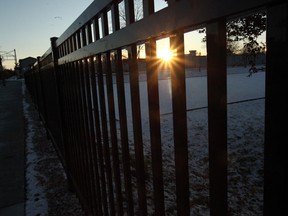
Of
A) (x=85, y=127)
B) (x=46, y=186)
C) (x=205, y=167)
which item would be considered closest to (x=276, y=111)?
(x=85, y=127)

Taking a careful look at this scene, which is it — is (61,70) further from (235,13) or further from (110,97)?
(235,13)

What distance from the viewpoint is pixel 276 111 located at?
49 cm

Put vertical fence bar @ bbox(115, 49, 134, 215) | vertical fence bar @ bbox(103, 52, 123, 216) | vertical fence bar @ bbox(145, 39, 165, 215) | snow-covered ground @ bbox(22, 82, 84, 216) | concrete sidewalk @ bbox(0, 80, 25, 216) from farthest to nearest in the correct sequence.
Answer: concrete sidewalk @ bbox(0, 80, 25, 216) → snow-covered ground @ bbox(22, 82, 84, 216) → vertical fence bar @ bbox(103, 52, 123, 216) → vertical fence bar @ bbox(115, 49, 134, 215) → vertical fence bar @ bbox(145, 39, 165, 215)

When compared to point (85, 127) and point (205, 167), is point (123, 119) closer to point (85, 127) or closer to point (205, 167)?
point (85, 127)

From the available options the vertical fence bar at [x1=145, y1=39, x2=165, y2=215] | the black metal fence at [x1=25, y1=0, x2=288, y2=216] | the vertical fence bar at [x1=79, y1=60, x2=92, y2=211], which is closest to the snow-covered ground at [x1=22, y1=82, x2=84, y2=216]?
the vertical fence bar at [x1=79, y1=60, x2=92, y2=211]

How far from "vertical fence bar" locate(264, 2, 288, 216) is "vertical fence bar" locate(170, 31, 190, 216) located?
0.92 ft

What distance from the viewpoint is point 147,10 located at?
2.79 feet

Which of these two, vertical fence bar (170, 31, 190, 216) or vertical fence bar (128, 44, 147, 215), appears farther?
vertical fence bar (128, 44, 147, 215)

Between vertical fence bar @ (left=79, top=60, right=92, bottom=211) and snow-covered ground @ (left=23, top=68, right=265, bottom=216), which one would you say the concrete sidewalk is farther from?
vertical fence bar @ (left=79, top=60, right=92, bottom=211)

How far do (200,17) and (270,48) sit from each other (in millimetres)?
196

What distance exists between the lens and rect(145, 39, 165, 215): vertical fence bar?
883mm

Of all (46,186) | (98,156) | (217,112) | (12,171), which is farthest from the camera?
(12,171)

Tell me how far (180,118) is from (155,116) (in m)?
0.16

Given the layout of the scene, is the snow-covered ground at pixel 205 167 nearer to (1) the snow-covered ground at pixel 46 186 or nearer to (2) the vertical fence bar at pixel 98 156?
(1) the snow-covered ground at pixel 46 186
